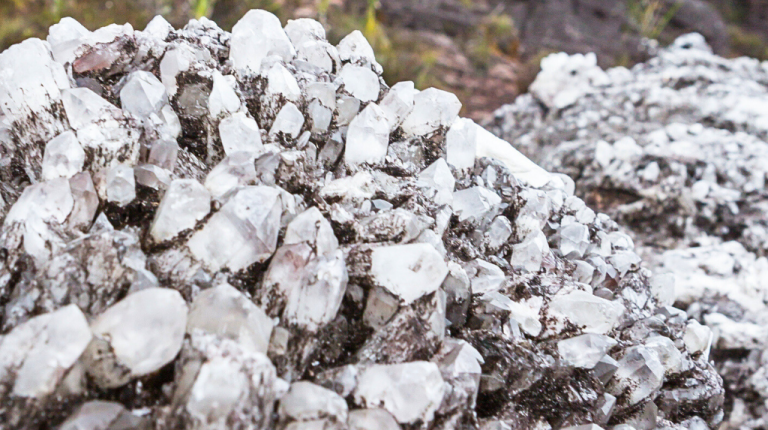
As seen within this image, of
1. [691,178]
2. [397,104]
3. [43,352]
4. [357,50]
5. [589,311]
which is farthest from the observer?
[691,178]

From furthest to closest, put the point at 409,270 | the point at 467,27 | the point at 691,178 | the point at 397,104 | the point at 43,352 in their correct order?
1. the point at 467,27
2. the point at 691,178
3. the point at 397,104
4. the point at 409,270
5. the point at 43,352

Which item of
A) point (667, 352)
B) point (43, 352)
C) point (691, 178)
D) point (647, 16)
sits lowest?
point (647, 16)

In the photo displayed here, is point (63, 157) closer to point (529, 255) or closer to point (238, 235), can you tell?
point (238, 235)

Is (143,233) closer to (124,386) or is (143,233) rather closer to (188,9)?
(124,386)

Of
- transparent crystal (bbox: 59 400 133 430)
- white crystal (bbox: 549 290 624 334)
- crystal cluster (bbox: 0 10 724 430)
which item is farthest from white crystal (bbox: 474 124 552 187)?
transparent crystal (bbox: 59 400 133 430)

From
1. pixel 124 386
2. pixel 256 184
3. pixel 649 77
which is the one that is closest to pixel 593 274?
pixel 256 184

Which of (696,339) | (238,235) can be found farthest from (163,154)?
(696,339)

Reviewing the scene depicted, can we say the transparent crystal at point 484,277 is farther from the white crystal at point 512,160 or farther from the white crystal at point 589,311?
the white crystal at point 512,160

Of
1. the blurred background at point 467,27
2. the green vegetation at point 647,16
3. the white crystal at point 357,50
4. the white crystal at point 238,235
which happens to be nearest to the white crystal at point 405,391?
the white crystal at point 238,235
